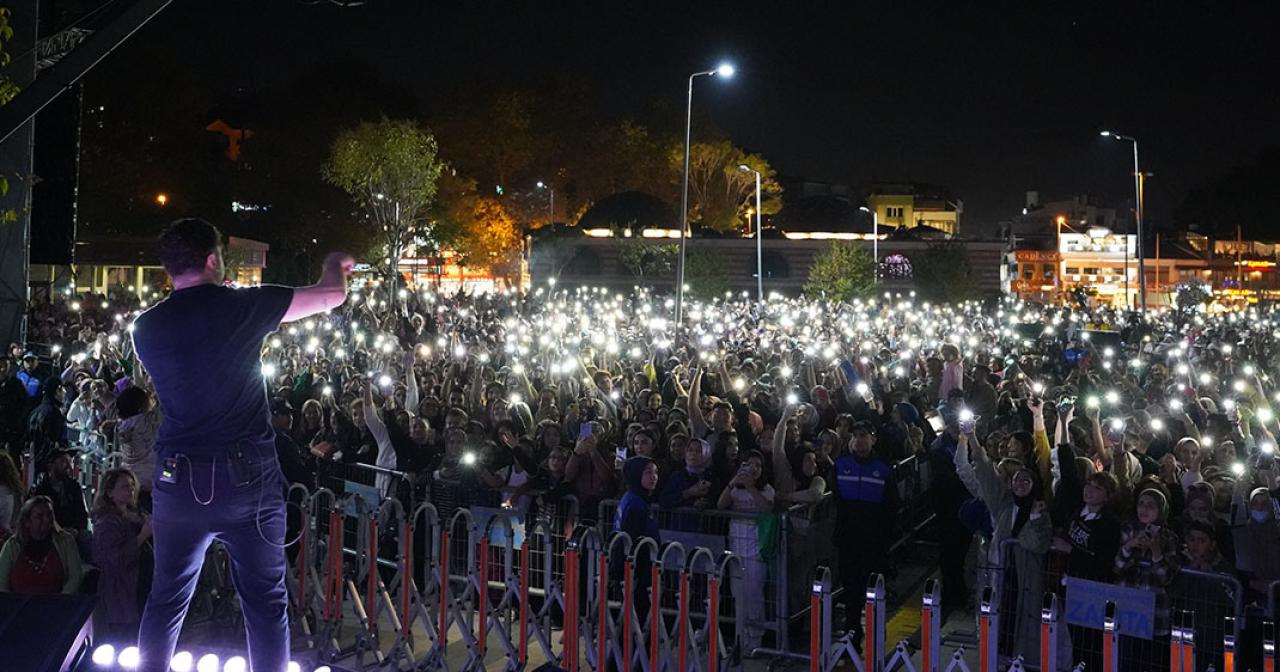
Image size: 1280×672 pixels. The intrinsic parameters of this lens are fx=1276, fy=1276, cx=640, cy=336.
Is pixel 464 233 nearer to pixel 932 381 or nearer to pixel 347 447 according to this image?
pixel 932 381

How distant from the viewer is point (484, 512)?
30.6ft

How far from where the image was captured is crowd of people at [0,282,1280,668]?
7.56m

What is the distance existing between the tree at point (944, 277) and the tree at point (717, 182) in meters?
18.6

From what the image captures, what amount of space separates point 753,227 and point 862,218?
815 centimetres

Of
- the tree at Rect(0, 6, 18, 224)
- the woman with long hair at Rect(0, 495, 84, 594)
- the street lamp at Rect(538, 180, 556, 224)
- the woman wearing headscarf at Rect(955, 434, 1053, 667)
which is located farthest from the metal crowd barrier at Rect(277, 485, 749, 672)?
the street lamp at Rect(538, 180, 556, 224)

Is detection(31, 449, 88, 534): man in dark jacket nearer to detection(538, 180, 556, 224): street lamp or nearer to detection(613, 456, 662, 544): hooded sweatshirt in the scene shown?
detection(613, 456, 662, 544): hooded sweatshirt

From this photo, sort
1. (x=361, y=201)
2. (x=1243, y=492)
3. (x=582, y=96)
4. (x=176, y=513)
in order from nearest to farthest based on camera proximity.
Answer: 1. (x=176, y=513)
2. (x=1243, y=492)
3. (x=361, y=201)
4. (x=582, y=96)

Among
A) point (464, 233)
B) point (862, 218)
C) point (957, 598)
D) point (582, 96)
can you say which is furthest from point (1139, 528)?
point (862, 218)

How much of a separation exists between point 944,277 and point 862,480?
188 feet

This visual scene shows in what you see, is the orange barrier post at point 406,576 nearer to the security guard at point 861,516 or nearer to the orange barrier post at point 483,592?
the orange barrier post at point 483,592

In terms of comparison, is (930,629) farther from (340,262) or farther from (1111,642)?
(340,262)

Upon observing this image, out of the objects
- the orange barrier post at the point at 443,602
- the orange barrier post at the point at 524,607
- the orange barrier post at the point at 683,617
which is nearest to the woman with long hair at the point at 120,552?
the orange barrier post at the point at 443,602

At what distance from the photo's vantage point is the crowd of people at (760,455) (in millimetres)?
7562

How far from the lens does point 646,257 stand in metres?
74.8
